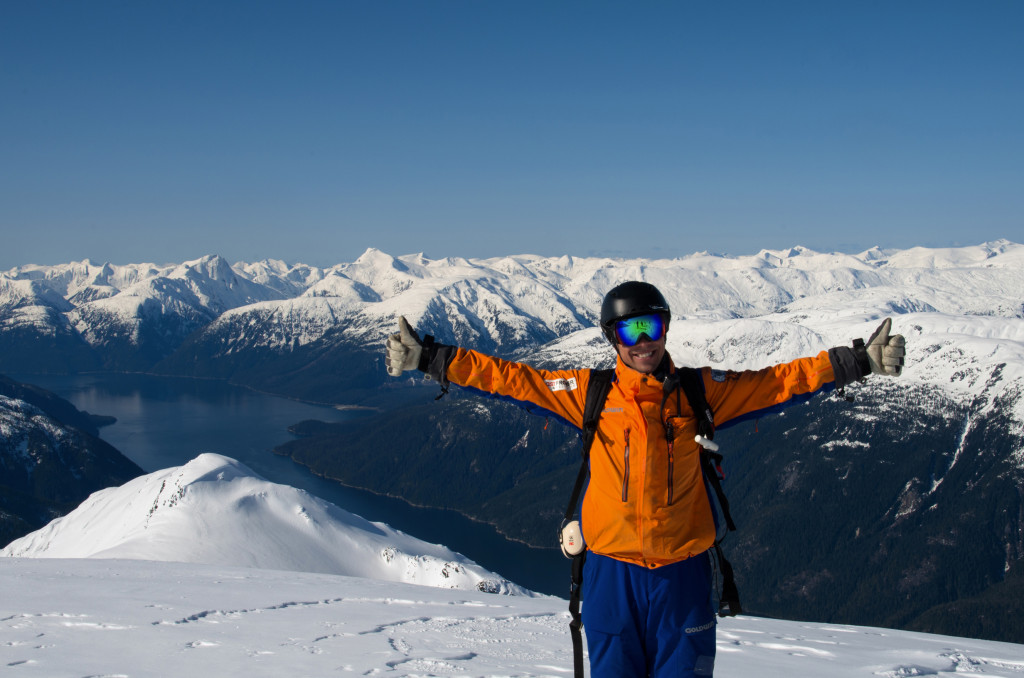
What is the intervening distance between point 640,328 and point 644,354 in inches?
12.0

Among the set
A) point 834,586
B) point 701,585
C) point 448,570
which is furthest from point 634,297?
point 834,586

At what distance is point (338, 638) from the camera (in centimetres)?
1402

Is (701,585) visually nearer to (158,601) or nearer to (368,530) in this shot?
(158,601)

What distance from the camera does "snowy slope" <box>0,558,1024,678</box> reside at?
11.9m

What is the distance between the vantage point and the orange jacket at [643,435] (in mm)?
7418

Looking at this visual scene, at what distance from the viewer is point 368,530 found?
66625 millimetres

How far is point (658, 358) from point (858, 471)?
204961 millimetres

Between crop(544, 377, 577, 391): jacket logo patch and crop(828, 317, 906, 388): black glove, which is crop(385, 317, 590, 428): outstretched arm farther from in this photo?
crop(828, 317, 906, 388): black glove

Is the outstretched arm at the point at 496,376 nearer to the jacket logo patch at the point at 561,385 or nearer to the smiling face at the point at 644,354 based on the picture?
the jacket logo patch at the point at 561,385

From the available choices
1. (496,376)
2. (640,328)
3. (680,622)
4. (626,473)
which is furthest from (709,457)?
(496,376)

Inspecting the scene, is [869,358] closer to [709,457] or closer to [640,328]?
[709,457]

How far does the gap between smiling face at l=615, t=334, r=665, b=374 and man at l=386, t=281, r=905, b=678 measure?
1 cm

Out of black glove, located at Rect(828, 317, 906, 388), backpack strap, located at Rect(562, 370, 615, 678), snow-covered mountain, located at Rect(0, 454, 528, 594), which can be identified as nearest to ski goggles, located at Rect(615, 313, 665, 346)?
backpack strap, located at Rect(562, 370, 615, 678)

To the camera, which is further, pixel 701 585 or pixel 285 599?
pixel 285 599
